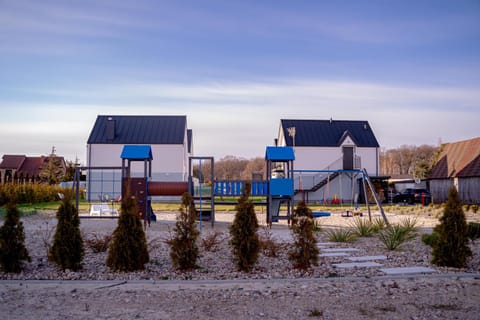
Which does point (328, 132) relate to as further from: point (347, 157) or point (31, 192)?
point (31, 192)

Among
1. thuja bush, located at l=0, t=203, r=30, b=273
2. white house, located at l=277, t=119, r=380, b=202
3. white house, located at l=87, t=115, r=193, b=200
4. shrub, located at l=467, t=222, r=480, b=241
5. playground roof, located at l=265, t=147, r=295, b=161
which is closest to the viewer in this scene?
thuja bush, located at l=0, t=203, r=30, b=273

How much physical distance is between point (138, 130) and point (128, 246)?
34.2 m

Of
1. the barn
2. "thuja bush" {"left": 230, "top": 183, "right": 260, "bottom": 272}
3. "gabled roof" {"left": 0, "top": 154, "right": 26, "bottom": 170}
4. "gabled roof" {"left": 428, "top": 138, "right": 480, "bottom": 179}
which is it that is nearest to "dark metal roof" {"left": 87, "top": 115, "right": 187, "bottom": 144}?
the barn

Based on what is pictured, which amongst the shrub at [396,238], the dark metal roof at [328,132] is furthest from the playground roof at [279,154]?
the dark metal roof at [328,132]

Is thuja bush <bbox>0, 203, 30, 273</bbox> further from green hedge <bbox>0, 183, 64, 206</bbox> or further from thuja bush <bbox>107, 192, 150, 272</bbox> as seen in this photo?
Result: green hedge <bbox>0, 183, 64, 206</bbox>

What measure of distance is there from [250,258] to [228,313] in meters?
2.18

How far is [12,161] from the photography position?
228ft

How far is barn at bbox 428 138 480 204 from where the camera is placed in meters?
30.4

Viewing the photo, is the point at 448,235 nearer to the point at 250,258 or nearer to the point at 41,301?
the point at 250,258

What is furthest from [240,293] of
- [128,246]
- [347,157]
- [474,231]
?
[347,157]

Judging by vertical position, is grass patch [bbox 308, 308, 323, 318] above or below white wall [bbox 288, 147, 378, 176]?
below

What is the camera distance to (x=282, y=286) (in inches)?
259

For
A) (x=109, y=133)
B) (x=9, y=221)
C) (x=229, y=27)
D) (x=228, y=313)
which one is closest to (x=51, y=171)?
(x=109, y=133)

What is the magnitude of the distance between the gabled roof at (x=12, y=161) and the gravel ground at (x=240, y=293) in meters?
67.2
